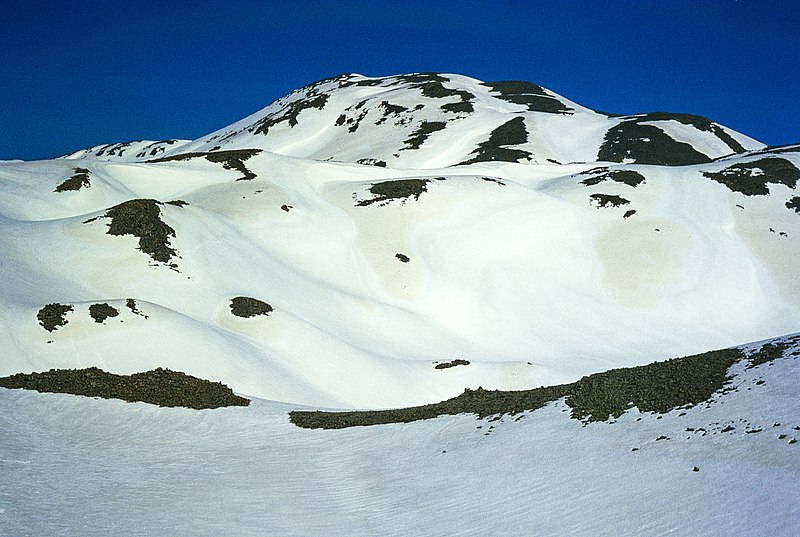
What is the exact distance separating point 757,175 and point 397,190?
133 feet

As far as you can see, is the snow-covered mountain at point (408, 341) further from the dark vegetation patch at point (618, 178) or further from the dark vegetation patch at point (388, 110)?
the dark vegetation patch at point (388, 110)

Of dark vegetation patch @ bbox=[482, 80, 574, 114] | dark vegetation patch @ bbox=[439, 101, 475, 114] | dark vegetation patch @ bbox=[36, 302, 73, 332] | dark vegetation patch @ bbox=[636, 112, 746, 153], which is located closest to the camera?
dark vegetation patch @ bbox=[36, 302, 73, 332]

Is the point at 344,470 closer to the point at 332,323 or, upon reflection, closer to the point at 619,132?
the point at 332,323

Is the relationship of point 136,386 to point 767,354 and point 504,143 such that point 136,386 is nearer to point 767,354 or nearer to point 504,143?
point 767,354

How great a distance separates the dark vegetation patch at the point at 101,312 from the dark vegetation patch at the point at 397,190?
3276 cm

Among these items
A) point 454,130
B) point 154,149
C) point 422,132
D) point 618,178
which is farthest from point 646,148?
point 154,149

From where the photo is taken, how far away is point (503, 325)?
4638cm

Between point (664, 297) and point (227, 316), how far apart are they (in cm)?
3572

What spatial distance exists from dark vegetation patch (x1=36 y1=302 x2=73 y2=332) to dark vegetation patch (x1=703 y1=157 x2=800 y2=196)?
65.2m

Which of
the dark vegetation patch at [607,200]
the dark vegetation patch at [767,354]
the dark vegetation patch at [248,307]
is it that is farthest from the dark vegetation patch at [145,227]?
the dark vegetation patch at [607,200]

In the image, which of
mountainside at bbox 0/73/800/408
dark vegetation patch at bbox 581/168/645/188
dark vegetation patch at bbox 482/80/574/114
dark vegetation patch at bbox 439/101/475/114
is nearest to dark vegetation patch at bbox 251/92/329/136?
dark vegetation patch at bbox 439/101/475/114

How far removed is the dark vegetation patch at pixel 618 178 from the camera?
2724 inches

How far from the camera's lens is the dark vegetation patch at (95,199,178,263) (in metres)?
39.0

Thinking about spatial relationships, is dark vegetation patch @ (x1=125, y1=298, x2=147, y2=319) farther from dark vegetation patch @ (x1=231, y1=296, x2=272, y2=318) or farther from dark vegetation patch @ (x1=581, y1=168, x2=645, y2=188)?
dark vegetation patch @ (x1=581, y1=168, x2=645, y2=188)
